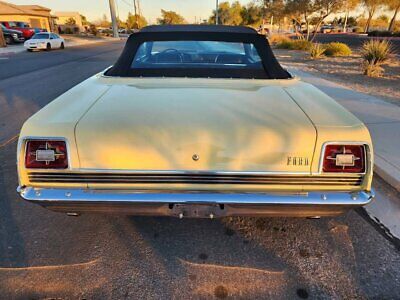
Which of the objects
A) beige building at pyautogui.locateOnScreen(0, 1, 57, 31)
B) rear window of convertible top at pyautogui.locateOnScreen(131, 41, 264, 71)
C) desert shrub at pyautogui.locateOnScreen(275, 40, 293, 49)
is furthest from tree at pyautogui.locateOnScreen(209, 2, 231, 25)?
rear window of convertible top at pyautogui.locateOnScreen(131, 41, 264, 71)

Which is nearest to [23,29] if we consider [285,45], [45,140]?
[285,45]

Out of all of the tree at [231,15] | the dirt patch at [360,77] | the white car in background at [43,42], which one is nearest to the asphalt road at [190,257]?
the dirt patch at [360,77]

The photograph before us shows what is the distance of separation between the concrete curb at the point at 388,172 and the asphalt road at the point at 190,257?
79 cm

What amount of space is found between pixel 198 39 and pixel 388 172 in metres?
2.55

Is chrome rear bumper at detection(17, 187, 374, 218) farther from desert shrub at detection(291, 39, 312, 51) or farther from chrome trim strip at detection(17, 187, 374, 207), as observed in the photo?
desert shrub at detection(291, 39, 312, 51)

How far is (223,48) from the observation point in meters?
3.71

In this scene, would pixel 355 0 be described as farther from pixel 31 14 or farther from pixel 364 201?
pixel 31 14

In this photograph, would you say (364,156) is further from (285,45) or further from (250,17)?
(250,17)

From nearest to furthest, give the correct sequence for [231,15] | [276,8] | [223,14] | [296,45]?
[296,45]
[276,8]
[231,15]
[223,14]

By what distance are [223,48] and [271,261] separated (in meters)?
2.47

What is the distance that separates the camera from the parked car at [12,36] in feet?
92.3

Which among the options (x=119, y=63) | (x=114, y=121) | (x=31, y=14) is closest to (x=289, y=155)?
(x=114, y=121)

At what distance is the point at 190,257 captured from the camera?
238 centimetres

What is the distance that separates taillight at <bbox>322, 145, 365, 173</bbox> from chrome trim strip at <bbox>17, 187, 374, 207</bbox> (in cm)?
16
